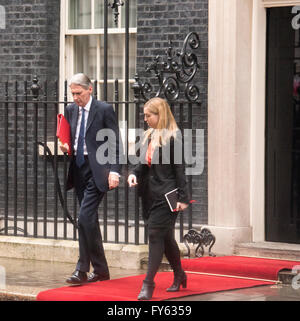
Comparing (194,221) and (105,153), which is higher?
(105,153)

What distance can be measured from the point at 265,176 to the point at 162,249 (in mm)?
3017

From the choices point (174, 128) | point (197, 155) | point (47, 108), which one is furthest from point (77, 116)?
point (47, 108)

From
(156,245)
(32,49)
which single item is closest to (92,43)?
(32,49)

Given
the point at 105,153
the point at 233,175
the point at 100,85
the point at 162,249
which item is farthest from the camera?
the point at 100,85

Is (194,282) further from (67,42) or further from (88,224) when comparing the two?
(67,42)

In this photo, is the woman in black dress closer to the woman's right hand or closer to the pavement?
the woman's right hand

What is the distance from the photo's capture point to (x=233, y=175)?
11.4 m

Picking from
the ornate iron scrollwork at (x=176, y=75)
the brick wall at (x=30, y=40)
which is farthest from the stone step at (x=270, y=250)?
the brick wall at (x=30, y=40)

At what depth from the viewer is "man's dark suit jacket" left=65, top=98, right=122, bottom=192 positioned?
31.5 feet

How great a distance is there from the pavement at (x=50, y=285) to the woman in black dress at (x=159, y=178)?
526mm

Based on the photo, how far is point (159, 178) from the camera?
29.6 feet

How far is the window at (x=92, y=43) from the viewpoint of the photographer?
12773mm

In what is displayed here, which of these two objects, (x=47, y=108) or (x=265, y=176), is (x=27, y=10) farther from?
(x=265, y=176)

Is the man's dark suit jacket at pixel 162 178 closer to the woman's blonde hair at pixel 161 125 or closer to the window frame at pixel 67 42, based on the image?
the woman's blonde hair at pixel 161 125
